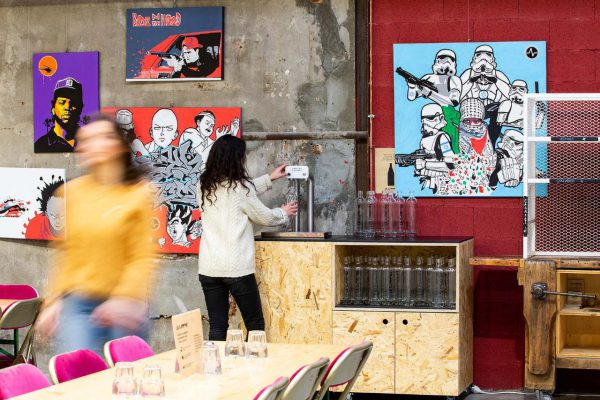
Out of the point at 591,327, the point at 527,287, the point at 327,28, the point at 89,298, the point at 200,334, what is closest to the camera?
the point at 200,334

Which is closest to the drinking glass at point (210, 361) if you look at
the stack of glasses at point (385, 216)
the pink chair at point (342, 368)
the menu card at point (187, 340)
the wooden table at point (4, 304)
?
the menu card at point (187, 340)

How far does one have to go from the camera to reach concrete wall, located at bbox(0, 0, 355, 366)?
759cm

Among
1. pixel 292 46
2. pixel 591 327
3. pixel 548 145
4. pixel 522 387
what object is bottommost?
pixel 522 387

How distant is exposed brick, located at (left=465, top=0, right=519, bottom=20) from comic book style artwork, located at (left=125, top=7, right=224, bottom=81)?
6.21 ft

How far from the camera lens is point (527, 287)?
655 centimetres

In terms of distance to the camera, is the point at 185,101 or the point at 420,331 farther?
the point at 185,101

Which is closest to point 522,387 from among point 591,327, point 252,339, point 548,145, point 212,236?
point 591,327

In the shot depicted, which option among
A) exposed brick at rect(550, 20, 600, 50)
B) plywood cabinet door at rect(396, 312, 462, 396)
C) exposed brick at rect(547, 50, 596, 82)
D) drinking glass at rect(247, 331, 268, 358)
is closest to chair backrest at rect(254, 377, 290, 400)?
drinking glass at rect(247, 331, 268, 358)

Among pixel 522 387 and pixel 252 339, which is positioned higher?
pixel 252 339

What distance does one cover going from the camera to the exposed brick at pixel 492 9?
7.38 meters

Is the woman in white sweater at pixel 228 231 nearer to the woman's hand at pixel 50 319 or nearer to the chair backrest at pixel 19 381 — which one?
the woman's hand at pixel 50 319

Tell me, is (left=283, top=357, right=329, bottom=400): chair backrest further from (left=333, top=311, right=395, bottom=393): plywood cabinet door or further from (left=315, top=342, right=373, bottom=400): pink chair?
(left=333, top=311, right=395, bottom=393): plywood cabinet door

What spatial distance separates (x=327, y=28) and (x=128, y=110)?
168 centimetres

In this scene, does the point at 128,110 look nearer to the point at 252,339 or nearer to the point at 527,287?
the point at 527,287
